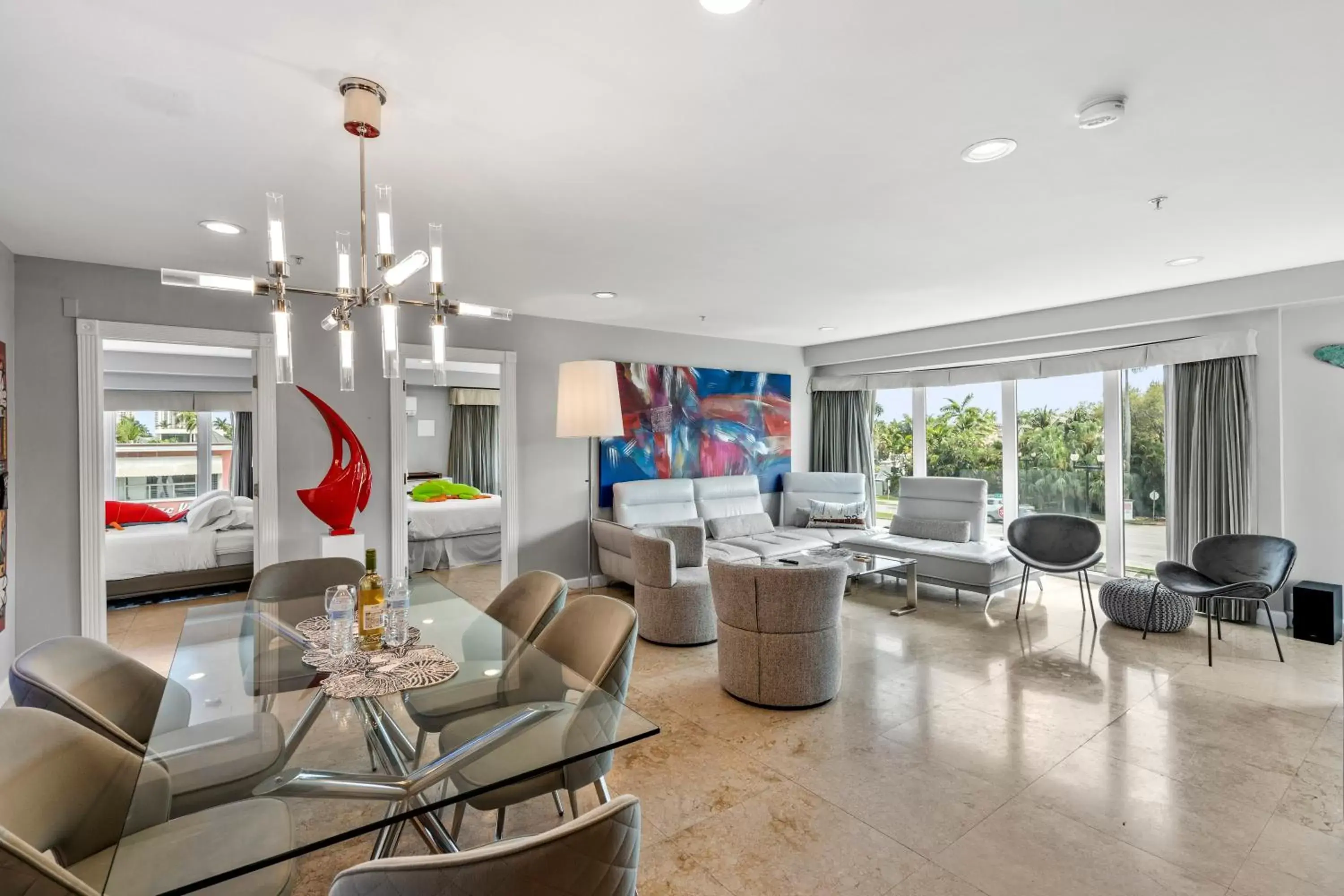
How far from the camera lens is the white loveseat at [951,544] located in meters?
4.97

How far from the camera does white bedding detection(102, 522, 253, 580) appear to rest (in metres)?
5.32

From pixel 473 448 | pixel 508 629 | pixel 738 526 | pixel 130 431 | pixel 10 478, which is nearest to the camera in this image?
pixel 508 629

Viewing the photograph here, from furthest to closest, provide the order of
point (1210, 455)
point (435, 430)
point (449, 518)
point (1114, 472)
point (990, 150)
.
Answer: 1. point (435, 430)
2. point (449, 518)
3. point (1114, 472)
4. point (1210, 455)
5. point (990, 150)

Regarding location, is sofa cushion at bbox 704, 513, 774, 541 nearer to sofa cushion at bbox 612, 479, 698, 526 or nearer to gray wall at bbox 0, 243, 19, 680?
sofa cushion at bbox 612, 479, 698, 526

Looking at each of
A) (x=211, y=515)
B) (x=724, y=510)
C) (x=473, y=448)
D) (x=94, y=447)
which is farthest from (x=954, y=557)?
(x=473, y=448)

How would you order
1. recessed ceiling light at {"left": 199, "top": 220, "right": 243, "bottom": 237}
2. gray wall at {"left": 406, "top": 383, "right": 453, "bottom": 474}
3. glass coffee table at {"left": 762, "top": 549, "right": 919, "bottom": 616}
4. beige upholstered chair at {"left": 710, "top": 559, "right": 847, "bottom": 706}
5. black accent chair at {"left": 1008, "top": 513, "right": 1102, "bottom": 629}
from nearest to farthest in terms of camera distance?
recessed ceiling light at {"left": 199, "top": 220, "right": 243, "bottom": 237} < beige upholstered chair at {"left": 710, "top": 559, "right": 847, "bottom": 706} < black accent chair at {"left": 1008, "top": 513, "right": 1102, "bottom": 629} < glass coffee table at {"left": 762, "top": 549, "right": 919, "bottom": 616} < gray wall at {"left": 406, "top": 383, "right": 453, "bottom": 474}

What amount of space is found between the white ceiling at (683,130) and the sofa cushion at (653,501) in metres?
2.44

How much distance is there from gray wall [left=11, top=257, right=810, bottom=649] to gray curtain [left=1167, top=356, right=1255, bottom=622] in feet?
13.3

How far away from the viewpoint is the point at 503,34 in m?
1.63

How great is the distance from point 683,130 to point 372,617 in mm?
1936

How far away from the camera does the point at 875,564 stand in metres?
4.94

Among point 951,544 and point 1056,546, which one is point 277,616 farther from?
point 1056,546

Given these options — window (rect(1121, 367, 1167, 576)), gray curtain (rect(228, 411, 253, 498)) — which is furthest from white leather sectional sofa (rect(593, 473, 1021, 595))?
gray curtain (rect(228, 411, 253, 498))

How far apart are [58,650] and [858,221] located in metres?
3.42
